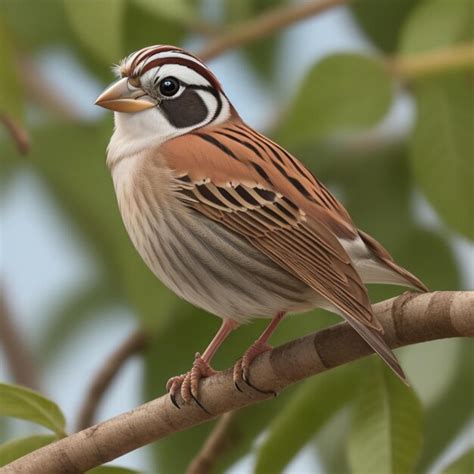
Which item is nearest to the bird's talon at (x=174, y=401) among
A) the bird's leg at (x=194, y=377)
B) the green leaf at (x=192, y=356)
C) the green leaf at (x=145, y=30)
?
the bird's leg at (x=194, y=377)

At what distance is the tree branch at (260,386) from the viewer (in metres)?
1.69

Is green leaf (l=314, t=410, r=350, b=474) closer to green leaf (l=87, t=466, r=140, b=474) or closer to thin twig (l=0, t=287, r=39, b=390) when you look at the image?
green leaf (l=87, t=466, r=140, b=474)

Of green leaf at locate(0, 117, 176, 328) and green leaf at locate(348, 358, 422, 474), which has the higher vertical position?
green leaf at locate(0, 117, 176, 328)

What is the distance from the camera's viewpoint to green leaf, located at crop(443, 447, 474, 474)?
1887 mm

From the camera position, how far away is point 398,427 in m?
1.87

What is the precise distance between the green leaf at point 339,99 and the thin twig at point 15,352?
124 centimetres

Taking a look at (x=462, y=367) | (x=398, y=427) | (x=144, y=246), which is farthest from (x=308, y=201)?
(x=462, y=367)

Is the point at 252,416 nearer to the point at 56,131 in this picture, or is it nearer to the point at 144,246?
the point at 144,246

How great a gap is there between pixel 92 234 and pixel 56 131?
0.46 meters

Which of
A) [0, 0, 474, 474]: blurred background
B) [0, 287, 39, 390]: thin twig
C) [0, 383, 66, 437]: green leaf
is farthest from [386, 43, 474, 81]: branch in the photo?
[0, 287, 39, 390]: thin twig

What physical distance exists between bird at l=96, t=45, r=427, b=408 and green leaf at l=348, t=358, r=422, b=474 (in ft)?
0.51

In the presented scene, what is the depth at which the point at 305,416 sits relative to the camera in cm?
200

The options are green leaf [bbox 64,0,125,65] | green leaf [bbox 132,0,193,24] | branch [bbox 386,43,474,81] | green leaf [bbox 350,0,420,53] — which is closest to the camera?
green leaf [bbox 64,0,125,65]

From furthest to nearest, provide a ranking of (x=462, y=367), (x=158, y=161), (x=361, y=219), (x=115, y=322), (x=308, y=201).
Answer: (x=115, y=322) < (x=361, y=219) < (x=462, y=367) < (x=158, y=161) < (x=308, y=201)
